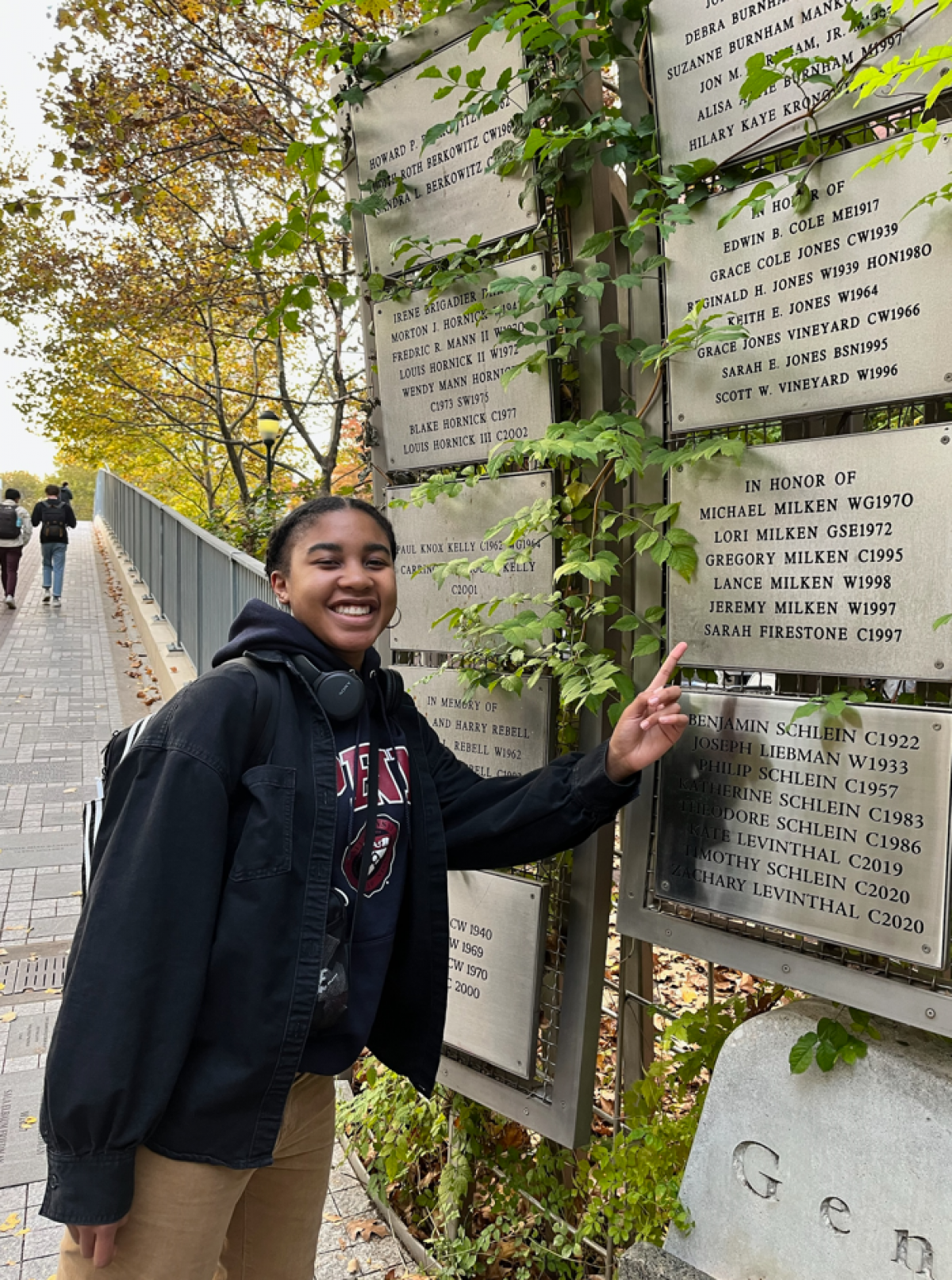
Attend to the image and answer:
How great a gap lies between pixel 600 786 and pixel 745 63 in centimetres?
177

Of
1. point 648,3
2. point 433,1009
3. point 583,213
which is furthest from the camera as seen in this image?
point 583,213

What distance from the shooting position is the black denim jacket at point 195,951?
169cm

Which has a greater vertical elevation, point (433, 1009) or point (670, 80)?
point (670, 80)

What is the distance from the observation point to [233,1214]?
2.23 meters

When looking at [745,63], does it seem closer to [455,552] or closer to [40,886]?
[455,552]

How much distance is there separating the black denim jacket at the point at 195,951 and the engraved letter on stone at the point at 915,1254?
4.38ft

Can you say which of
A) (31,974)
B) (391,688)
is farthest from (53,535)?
(391,688)

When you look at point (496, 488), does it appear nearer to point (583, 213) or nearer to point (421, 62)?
point (583, 213)

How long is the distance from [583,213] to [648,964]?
234 cm

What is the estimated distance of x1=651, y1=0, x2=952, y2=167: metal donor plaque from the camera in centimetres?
207

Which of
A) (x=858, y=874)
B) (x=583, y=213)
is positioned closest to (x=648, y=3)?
(x=583, y=213)

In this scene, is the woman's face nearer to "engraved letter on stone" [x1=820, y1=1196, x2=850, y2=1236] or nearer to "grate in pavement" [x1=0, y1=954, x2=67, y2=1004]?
"engraved letter on stone" [x1=820, y1=1196, x2=850, y2=1236]

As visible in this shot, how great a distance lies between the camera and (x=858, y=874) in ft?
7.19

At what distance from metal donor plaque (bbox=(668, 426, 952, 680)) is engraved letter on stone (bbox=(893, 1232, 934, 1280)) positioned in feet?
3.86
